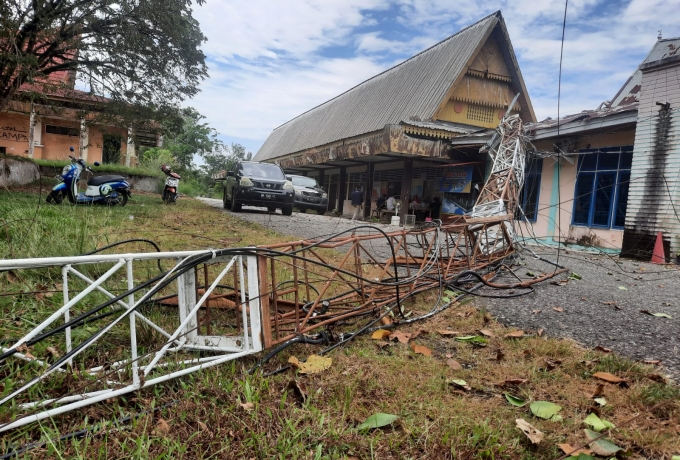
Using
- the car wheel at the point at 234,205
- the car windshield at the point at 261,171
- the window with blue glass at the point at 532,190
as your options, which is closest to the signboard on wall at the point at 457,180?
the window with blue glass at the point at 532,190

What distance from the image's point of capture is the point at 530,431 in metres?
1.74

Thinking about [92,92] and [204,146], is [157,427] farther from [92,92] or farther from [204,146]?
[204,146]

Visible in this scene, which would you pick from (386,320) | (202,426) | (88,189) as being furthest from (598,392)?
(88,189)

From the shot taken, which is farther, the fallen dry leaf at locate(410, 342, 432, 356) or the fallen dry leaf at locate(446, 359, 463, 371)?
the fallen dry leaf at locate(410, 342, 432, 356)

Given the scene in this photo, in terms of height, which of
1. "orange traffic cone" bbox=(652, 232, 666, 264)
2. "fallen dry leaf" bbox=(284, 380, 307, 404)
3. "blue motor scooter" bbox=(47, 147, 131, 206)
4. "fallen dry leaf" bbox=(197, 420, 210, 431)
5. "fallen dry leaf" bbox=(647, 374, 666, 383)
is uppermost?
"blue motor scooter" bbox=(47, 147, 131, 206)

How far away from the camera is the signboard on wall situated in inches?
538

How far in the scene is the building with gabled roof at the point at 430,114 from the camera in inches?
534

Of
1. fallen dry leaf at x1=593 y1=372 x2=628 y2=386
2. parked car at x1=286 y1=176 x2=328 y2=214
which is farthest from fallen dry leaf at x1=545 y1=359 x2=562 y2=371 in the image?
parked car at x1=286 y1=176 x2=328 y2=214

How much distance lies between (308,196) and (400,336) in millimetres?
14238

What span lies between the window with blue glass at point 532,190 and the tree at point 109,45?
32.5 feet

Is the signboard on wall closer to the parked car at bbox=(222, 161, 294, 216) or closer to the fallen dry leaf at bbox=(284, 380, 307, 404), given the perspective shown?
the parked car at bbox=(222, 161, 294, 216)

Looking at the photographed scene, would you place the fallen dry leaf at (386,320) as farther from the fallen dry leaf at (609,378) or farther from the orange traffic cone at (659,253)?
the orange traffic cone at (659,253)

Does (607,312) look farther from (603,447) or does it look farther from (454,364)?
(603,447)

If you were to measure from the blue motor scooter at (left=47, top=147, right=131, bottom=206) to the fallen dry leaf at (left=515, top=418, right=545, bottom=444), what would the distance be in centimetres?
938
